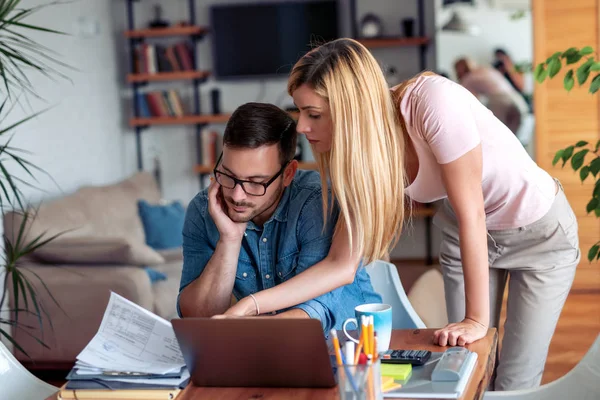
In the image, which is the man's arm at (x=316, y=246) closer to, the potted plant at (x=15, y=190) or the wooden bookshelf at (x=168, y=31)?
the potted plant at (x=15, y=190)

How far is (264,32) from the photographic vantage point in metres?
5.90

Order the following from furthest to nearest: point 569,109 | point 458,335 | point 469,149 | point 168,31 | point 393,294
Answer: point 168,31 < point 569,109 < point 393,294 < point 469,149 < point 458,335

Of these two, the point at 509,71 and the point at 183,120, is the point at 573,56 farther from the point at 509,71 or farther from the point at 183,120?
the point at 183,120

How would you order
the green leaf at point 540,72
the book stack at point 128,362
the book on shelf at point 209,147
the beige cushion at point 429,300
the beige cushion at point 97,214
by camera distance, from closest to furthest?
the book stack at point 128,362, the green leaf at point 540,72, the beige cushion at point 429,300, the beige cushion at point 97,214, the book on shelf at point 209,147

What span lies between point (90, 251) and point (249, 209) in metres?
1.96

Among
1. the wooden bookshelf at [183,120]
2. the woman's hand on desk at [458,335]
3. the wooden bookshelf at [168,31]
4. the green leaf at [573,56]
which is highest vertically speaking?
the wooden bookshelf at [168,31]

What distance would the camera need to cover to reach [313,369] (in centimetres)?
119

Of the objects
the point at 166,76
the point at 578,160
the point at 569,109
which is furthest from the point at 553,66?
the point at 166,76

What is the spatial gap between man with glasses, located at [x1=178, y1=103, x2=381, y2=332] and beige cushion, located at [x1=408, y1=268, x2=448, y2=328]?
105 cm

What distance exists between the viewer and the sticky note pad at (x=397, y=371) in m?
1.21

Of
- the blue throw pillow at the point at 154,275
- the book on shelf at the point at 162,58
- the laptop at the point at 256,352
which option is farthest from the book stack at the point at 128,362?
the book on shelf at the point at 162,58

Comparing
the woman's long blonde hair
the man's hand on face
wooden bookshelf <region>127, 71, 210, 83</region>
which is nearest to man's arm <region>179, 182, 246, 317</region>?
the man's hand on face

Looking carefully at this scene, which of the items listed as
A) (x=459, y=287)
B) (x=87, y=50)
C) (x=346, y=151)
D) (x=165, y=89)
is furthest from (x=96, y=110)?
(x=346, y=151)

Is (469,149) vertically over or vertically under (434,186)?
over
